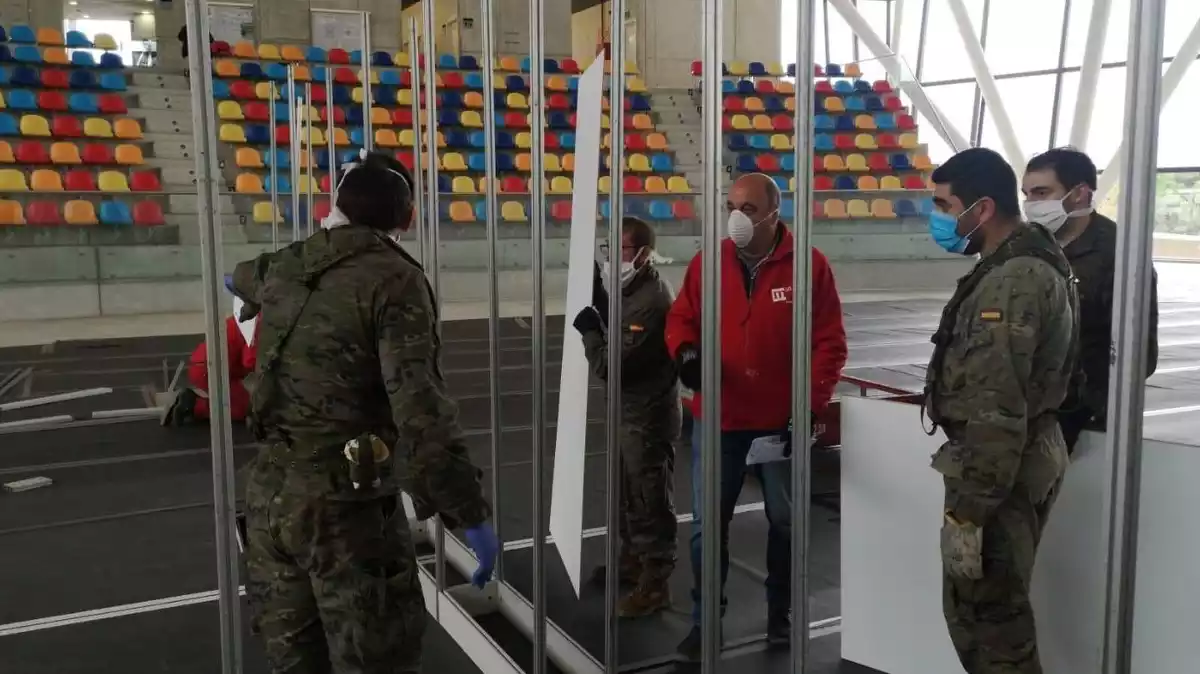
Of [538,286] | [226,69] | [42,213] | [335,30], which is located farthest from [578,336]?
[335,30]

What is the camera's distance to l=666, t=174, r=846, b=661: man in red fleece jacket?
2.98m

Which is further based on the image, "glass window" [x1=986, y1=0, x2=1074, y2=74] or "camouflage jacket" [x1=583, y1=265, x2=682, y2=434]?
"glass window" [x1=986, y1=0, x2=1074, y2=74]

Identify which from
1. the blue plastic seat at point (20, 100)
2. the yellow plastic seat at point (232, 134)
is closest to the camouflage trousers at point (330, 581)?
the yellow plastic seat at point (232, 134)

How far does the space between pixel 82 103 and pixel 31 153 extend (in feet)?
4.18

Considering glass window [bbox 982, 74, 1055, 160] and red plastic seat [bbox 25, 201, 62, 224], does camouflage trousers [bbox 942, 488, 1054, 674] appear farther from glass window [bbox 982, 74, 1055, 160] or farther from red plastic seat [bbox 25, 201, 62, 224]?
glass window [bbox 982, 74, 1055, 160]

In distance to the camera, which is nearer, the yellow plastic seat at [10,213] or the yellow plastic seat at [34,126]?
the yellow plastic seat at [10,213]

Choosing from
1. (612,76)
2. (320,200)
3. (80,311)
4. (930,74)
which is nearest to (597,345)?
(612,76)

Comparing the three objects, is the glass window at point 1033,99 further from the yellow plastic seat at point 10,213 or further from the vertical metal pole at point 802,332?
the vertical metal pole at point 802,332

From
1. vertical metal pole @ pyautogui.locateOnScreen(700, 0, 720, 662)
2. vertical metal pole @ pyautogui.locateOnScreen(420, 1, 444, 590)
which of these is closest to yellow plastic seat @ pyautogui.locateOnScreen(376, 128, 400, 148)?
vertical metal pole @ pyautogui.locateOnScreen(420, 1, 444, 590)

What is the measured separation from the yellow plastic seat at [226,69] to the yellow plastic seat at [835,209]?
889 cm

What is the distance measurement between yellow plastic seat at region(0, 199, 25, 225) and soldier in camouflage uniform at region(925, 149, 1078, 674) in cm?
1133

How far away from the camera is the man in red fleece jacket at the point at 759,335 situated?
9.77 ft

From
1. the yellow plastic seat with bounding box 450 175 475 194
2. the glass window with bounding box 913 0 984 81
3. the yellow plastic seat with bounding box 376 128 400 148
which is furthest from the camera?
the glass window with bounding box 913 0 984 81

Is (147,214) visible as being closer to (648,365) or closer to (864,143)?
(648,365)
